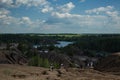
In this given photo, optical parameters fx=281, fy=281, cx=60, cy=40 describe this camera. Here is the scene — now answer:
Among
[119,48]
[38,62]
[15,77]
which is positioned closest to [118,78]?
[15,77]

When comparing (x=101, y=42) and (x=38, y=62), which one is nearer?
(x=38, y=62)

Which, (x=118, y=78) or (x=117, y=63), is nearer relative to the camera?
(x=118, y=78)

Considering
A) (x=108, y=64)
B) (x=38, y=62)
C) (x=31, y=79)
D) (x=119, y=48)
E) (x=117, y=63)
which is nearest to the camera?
(x=31, y=79)

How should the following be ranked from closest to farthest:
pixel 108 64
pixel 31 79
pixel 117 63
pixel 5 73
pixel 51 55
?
1. pixel 31 79
2. pixel 5 73
3. pixel 117 63
4. pixel 108 64
5. pixel 51 55

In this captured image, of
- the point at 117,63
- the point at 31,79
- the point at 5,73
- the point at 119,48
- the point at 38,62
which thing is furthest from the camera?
the point at 119,48

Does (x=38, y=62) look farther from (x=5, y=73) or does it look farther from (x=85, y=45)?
(x=85, y=45)

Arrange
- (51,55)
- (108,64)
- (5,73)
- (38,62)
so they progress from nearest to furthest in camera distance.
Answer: (5,73)
(108,64)
(38,62)
(51,55)

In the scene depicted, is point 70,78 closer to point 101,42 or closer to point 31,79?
point 31,79

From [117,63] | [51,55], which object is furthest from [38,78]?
[51,55]
